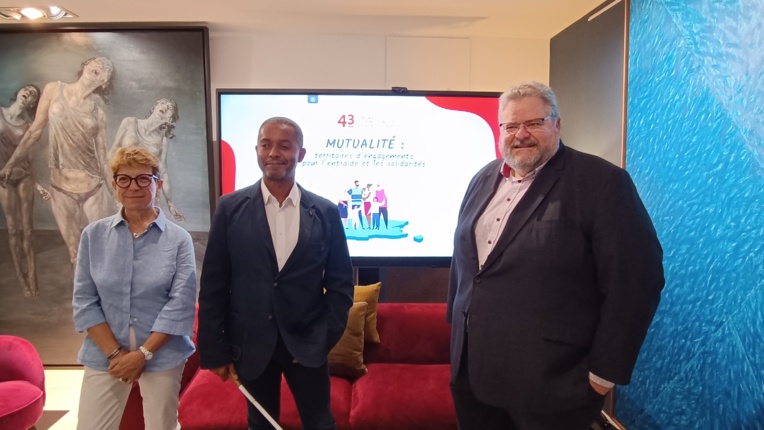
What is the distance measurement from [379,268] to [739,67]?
7.21 feet

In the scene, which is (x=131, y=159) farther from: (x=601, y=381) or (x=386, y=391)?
(x=601, y=381)

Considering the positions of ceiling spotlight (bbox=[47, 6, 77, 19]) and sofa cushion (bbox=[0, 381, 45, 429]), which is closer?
sofa cushion (bbox=[0, 381, 45, 429])

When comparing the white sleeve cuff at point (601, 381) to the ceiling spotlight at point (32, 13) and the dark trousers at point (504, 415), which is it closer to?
the dark trousers at point (504, 415)

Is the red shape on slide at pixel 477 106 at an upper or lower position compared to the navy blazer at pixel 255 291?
upper

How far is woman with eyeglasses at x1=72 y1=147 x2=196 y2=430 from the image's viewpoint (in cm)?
160

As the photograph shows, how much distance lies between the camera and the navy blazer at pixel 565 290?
124 cm

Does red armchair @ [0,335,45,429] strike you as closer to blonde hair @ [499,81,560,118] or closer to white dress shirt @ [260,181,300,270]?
white dress shirt @ [260,181,300,270]

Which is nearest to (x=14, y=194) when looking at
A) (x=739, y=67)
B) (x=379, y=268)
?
(x=379, y=268)

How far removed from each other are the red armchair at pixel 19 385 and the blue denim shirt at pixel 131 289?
802mm

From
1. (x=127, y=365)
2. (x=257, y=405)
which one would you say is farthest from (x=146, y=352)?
(x=257, y=405)

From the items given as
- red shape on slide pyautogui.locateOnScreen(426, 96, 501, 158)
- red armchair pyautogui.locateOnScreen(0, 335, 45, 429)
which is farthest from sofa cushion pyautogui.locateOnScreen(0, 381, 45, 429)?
red shape on slide pyautogui.locateOnScreen(426, 96, 501, 158)

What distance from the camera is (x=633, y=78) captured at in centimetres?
231

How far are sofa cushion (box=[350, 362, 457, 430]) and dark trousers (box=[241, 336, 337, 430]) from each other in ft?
1.74

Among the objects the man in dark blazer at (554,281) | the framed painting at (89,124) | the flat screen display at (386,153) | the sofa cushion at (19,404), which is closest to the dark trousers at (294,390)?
the man in dark blazer at (554,281)
